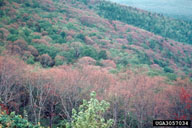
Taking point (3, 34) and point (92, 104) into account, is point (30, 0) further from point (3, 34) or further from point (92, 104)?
point (92, 104)

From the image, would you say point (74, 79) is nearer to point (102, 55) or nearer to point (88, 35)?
point (102, 55)

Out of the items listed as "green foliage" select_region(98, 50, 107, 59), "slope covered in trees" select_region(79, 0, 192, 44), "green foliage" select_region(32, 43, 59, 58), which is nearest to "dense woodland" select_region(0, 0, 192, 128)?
"green foliage" select_region(32, 43, 59, 58)

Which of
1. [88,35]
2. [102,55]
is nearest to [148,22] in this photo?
[88,35]

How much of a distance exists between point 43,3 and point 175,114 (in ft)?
174

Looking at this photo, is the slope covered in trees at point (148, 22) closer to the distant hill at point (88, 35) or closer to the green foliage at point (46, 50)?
the distant hill at point (88, 35)

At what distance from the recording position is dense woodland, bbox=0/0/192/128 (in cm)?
1142

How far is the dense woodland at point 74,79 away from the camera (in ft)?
37.5

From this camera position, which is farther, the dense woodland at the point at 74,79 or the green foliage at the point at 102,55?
the green foliage at the point at 102,55

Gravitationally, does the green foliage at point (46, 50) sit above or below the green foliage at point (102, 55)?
above

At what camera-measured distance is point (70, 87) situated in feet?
46.5

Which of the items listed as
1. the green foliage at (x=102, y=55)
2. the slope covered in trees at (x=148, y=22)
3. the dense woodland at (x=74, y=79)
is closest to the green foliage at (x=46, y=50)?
the dense woodland at (x=74, y=79)

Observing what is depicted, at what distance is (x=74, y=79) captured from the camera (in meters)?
14.6

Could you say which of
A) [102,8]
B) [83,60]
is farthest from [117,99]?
[102,8]

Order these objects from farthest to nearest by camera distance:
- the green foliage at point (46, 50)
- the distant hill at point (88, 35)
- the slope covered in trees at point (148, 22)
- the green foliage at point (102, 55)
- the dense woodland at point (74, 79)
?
the slope covered in trees at point (148, 22) < the green foliage at point (102, 55) < the distant hill at point (88, 35) < the green foliage at point (46, 50) < the dense woodland at point (74, 79)
